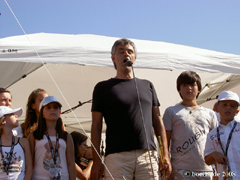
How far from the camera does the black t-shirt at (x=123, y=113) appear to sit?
7.76 ft

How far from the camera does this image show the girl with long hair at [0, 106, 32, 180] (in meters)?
2.36

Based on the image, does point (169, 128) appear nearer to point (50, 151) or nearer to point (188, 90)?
point (188, 90)

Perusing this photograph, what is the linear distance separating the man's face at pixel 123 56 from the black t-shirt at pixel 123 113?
10 centimetres

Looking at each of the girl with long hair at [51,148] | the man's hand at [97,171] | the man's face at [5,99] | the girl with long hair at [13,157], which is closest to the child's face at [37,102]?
the man's face at [5,99]

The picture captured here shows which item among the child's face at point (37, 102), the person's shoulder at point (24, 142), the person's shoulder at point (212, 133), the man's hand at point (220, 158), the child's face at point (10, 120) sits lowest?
the man's hand at point (220, 158)

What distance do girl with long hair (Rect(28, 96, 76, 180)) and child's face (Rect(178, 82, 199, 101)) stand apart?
1097mm

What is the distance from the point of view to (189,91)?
297 cm

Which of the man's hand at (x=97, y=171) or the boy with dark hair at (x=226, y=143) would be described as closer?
the man's hand at (x=97, y=171)

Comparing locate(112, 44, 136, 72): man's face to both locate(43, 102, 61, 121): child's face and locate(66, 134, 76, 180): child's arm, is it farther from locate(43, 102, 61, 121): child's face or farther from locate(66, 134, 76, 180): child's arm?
locate(66, 134, 76, 180): child's arm

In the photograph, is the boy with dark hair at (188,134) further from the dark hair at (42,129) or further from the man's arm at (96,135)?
the dark hair at (42,129)

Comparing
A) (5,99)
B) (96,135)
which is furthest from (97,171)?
(5,99)

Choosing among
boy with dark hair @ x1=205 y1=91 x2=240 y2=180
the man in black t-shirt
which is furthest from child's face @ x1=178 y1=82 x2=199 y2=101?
the man in black t-shirt

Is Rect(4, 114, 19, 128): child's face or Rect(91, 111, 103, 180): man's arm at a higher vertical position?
Rect(4, 114, 19, 128): child's face

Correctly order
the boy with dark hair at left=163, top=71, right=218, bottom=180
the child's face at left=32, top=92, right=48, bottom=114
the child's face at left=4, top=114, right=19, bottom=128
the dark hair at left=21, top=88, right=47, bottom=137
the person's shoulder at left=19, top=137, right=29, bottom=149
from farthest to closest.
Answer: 1. the child's face at left=32, top=92, right=48, bottom=114
2. the dark hair at left=21, top=88, right=47, bottom=137
3. the boy with dark hair at left=163, top=71, right=218, bottom=180
4. the child's face at left=4, top=114, right=19, bottom=128
5. the person's shoulder at left=19, top=137, right=29, bottom=149
